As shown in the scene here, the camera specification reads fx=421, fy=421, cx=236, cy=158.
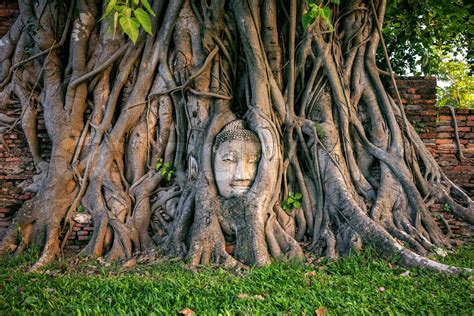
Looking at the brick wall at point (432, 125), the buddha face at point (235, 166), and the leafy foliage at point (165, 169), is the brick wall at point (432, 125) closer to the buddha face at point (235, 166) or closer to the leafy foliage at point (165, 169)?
the buddha face at point (235, 166)

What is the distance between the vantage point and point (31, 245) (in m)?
4.12

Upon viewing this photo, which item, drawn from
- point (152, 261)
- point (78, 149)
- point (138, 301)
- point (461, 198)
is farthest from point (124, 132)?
point (461, 198)

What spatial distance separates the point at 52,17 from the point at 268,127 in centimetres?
289

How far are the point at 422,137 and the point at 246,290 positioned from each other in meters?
3.65

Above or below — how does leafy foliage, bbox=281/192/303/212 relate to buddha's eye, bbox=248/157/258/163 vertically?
below

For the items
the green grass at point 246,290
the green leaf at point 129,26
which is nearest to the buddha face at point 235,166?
the green grass at point 246,290

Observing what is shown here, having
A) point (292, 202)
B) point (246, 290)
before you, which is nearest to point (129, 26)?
point (246, 290)

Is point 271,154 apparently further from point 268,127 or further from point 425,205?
point 425,205

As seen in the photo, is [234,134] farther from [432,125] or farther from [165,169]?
[432,125]

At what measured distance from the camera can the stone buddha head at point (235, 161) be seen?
402 cm

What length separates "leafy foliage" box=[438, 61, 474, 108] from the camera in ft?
39.3

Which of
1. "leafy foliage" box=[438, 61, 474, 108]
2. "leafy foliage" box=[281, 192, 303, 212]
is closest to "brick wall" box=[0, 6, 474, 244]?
"leafy foliage" box=[281, 192, 303, 212]

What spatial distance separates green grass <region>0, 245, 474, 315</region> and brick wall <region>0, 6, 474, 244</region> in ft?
5.54

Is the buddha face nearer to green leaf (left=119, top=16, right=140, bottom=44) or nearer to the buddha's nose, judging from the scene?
the buddha's nose
